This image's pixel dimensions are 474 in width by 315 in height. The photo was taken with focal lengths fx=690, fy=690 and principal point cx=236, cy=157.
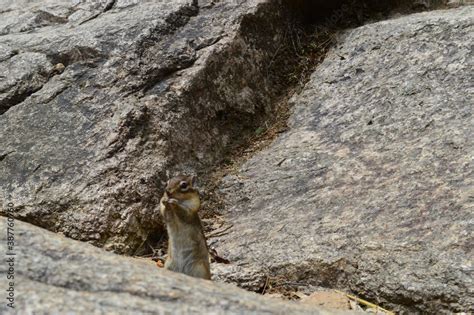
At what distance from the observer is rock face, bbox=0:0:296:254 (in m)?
5.27

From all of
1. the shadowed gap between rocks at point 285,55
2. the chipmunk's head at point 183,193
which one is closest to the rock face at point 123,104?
the shadowed gap between rocks at point 285,55

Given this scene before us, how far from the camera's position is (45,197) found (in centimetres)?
527

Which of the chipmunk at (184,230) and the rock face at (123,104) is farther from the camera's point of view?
the rock face at (123,104)

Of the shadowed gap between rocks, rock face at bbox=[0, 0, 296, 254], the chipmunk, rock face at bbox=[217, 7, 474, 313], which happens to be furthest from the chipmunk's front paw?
the shadowed gap between rocks

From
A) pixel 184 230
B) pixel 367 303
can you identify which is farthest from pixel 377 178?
pixel 184 230

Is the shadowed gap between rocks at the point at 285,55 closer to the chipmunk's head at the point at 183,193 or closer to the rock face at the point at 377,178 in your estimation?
the rock face at the point at 377,178

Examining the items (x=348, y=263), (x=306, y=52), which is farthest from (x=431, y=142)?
(x=306, y=52)

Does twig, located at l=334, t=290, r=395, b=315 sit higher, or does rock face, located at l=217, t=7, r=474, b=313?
rock face, located at l=217, t=7, r=474, b=313

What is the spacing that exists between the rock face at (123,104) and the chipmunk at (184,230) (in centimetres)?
101

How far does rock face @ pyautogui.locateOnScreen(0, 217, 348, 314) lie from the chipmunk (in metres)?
0.74

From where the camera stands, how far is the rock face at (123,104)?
527 centimetres

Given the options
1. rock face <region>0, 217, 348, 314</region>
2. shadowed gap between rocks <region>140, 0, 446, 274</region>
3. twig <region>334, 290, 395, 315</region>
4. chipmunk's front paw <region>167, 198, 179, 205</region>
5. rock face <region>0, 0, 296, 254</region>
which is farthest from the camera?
shadowed gap between rocks <region>140, 0, 446, 274</region>

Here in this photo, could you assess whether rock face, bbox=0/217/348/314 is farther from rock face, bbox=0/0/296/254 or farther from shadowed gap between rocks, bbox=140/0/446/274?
shadowed gap between rocks, bbox=140/0/446/274

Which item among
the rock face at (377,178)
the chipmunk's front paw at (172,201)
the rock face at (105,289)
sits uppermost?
the rock face at (105,289)
